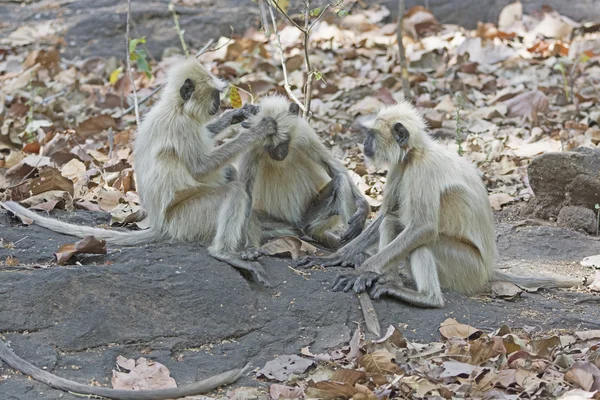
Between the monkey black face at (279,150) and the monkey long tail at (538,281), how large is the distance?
4.77 feet

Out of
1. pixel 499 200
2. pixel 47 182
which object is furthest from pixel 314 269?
pixel 499 200

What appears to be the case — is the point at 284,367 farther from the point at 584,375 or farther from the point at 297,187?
the point at 297,187

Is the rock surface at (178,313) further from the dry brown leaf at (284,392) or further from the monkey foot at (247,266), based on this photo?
the dry brown leaf at (284,392)

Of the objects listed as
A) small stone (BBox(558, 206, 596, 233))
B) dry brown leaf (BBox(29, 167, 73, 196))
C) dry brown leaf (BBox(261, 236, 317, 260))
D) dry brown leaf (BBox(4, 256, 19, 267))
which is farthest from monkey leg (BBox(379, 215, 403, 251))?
dry brown leaf (BBox(29, 167, 73, 196))

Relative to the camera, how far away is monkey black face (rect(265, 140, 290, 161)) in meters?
5.06

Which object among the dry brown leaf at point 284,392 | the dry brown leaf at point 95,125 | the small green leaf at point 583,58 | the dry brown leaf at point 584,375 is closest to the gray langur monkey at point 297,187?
the dry brown leaf at point 284,392

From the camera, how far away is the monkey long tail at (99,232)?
4738mm

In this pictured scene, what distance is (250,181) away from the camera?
204 inches

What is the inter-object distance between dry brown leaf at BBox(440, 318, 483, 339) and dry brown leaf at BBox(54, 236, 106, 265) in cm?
182

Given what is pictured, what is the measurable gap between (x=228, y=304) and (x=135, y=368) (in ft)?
2.17

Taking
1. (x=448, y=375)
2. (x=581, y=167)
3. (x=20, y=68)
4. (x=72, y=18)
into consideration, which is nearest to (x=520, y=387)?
(x=448, y=375)

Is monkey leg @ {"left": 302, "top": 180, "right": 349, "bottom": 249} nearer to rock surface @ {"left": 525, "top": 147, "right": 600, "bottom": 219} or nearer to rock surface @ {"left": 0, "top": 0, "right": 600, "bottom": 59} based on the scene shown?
rock surface @ {"left": 525, "top": 147, "right": 600, "bottom": 219}

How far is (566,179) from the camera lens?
579 centimetres

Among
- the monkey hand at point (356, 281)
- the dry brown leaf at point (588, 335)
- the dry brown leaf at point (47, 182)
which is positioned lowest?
the dry brown leaf at point (588, 335)
